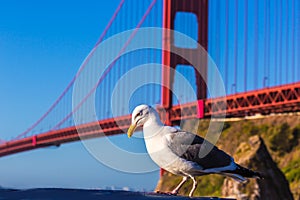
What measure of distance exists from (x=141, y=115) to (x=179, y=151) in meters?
0.26

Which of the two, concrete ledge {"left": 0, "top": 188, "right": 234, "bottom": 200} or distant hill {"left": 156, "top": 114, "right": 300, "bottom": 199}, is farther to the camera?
distant hill {"left": 156, "top": 114, "right": 300, "bottom": 199}

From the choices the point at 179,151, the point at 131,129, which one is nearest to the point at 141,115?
the point at 131,129

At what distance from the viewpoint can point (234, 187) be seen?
10750mm

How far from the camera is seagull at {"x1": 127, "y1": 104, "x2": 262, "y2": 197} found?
2.83m

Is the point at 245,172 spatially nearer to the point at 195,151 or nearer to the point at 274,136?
the point at 195,151

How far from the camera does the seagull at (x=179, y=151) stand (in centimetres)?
283

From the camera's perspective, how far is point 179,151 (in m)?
2.91

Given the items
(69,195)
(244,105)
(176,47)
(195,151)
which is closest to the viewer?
(69,195)

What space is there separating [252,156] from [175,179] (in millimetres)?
6583

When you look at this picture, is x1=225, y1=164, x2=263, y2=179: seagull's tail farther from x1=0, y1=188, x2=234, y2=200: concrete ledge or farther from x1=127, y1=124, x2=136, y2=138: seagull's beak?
x1=0, y1=188, x2=234, y2=200: concrete ledge

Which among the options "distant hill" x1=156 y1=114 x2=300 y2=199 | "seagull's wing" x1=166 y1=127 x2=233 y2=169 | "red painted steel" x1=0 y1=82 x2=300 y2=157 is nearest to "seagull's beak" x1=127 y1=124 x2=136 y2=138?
"seagull's wing" x1=166 y1=127 x2=233 y2=169

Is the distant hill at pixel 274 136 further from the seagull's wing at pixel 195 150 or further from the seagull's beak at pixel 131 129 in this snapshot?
the seagull's beak at pixel 131 129

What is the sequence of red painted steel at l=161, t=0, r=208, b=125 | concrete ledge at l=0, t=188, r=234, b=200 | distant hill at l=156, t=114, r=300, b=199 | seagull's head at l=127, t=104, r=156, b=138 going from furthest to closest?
red painted steel at l=161, t=0, r=208, b=125 → distant hill at l=156, t=114, r=300, b=199 → seagull's head at l=127, t=104, r=156, b=138 → concrete ledge at l=0, t=188, r=234, b=200

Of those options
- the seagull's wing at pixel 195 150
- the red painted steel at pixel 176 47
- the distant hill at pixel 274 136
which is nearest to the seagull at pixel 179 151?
the seagull's wing at pixel 195 150
